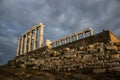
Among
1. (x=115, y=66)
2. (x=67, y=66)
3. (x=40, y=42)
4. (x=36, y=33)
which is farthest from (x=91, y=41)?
(x=36, y=33)

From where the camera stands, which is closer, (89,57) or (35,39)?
(89,57)

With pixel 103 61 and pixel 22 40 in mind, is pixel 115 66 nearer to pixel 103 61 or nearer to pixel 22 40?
pixel 103 61

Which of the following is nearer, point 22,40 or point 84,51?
point 84,51

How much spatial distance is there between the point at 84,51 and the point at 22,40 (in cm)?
2398

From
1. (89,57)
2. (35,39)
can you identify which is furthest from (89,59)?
(35,39)

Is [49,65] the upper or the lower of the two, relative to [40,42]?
lower

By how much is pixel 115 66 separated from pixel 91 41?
4.78 metres

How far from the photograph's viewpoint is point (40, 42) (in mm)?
28875

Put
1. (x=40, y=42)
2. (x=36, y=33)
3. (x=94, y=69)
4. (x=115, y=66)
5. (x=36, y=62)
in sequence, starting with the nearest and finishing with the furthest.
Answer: (x=115, y=66)
(x=94, y=69)
(x=36, y=62)
(x=40, y=42)
(x=36, y=33)

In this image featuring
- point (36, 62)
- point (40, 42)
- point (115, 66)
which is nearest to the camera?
point (115, 66)

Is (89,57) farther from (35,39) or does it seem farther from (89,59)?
(35,39)

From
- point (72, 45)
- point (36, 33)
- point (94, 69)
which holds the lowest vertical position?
point (94, 69)

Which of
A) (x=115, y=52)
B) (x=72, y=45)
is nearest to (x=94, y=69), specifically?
Answer: (x=115, y=52)

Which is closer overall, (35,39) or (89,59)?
(89,59)
